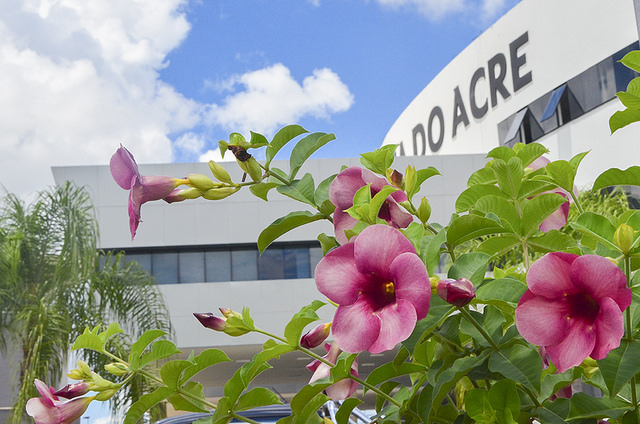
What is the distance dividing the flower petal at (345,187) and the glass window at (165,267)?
16.3 meters

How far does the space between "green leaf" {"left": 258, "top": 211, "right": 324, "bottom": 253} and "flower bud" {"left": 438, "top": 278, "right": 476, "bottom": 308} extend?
0.26 meters

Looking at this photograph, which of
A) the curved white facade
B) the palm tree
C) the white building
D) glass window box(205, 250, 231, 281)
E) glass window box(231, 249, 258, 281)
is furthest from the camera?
glass window box(231, 249, 258, 281)

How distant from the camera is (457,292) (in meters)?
0.59

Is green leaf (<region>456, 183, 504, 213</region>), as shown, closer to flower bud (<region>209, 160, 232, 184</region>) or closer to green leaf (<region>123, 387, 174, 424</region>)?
flower bud (<region>209, 160, 232, 184</region>)

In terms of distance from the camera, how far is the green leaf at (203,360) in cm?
82

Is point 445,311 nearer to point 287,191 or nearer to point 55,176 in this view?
point 287,191

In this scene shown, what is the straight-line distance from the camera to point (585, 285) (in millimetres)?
588

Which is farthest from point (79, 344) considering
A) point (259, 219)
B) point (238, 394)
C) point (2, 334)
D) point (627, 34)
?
point (259, 219)

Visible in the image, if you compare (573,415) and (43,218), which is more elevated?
(43,218)

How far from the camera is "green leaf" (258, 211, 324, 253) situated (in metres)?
0.83

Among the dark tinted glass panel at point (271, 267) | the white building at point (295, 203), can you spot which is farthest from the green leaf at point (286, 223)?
the dark tinted glass panel at point (271, 267)

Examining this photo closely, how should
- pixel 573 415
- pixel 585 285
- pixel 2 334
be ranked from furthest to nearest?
pixel 2 334, pixel 573 415, pixel 585 285

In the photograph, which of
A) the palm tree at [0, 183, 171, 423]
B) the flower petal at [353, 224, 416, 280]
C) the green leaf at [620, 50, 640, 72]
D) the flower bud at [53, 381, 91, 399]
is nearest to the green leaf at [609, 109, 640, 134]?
the green leaf at [620, 50, 640, 72]

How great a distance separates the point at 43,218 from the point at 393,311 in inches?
368
